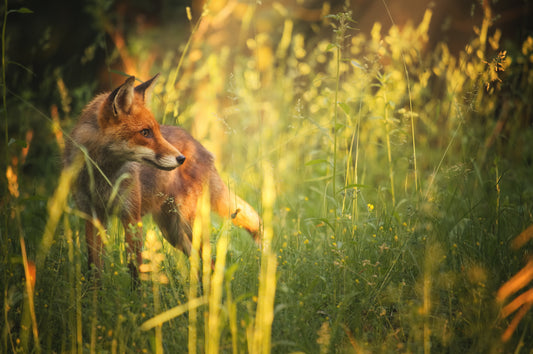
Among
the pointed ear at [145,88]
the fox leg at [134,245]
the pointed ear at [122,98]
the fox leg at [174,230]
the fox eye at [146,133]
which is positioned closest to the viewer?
the fox leg at [134,245]

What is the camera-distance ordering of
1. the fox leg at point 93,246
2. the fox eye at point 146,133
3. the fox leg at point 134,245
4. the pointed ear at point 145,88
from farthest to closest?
the pointed ear at point 145,88 → the fox eye at point 146,133 → the fox leg at point 93,246 → the fox leg at point 134,245

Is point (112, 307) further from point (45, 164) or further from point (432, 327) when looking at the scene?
point (45, 164)

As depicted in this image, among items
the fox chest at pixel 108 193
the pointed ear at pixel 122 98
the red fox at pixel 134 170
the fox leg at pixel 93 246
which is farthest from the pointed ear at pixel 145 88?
the fox leg at pixel 93 246

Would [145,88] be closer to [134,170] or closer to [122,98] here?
[122,98]

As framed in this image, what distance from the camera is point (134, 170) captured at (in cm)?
331

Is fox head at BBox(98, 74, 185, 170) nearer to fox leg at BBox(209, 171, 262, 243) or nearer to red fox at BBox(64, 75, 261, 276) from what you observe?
red fox at BBox(64, 75, 261, 276)

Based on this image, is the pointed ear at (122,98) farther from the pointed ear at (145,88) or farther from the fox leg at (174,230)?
the fox leg at (174,230)

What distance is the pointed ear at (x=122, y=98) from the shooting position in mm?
2901

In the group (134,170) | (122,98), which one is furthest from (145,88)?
(134,170)

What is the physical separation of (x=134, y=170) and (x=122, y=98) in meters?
0.61

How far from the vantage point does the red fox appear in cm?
303

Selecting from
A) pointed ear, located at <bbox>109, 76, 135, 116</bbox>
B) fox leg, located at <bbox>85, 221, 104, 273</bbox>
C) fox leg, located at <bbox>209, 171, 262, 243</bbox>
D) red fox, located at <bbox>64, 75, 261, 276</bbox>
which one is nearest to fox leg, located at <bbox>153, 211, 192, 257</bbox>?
red fox, located at <bbox>64, 75, 261, 276</bbox>

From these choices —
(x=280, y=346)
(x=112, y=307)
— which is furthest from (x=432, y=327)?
(x=112, y=307)

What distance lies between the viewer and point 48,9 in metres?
5.38
